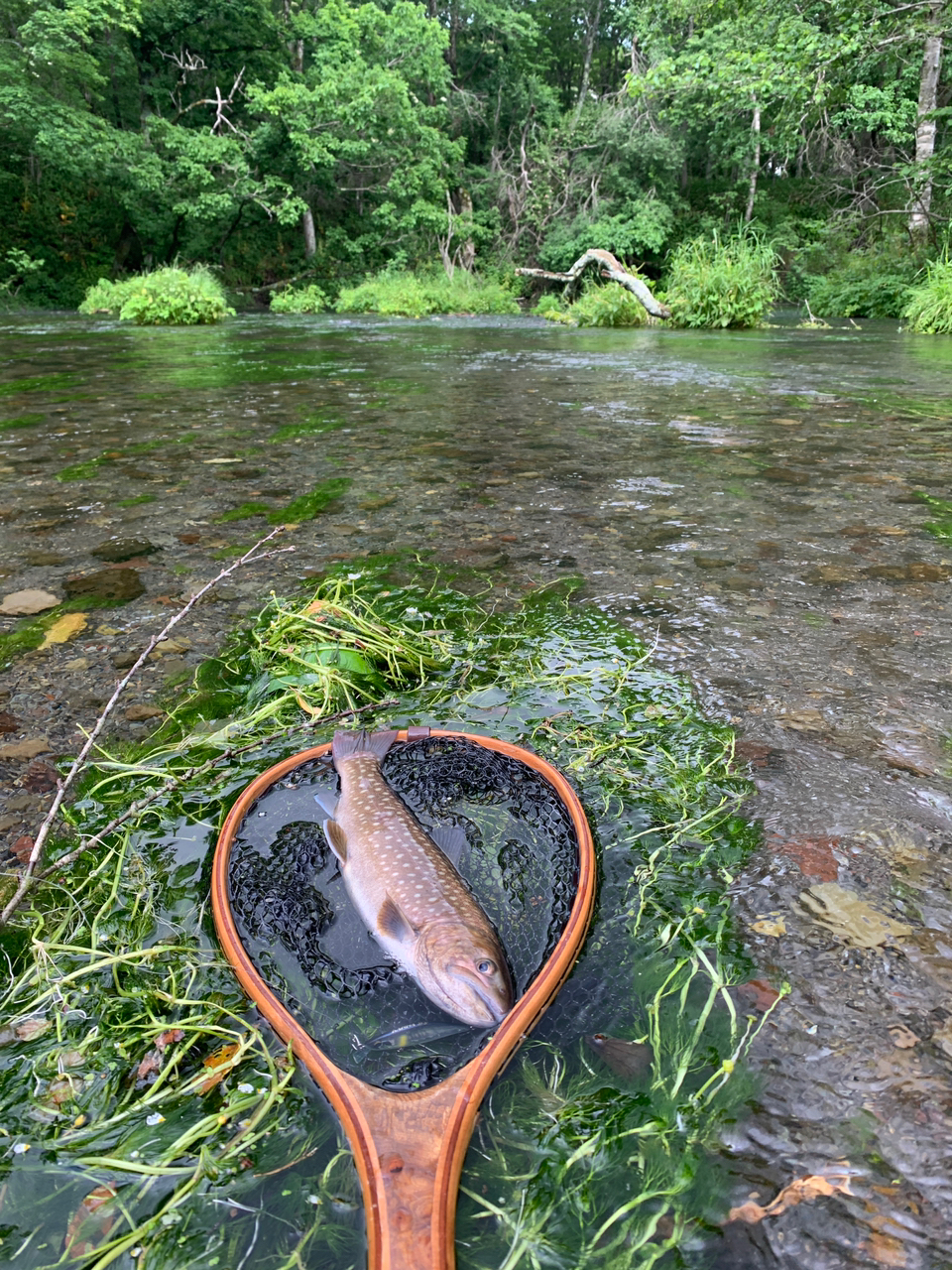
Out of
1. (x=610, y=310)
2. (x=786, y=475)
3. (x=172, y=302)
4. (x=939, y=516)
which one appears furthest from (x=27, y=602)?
(x=172, y=302)

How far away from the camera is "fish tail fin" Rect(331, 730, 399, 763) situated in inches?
88.0

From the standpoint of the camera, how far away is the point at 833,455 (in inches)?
247

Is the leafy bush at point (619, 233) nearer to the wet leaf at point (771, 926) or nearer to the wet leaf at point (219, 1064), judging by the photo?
the wet leaf at point (771, 926)

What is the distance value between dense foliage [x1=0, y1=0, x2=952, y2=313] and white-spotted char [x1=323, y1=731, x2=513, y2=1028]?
25.1 m

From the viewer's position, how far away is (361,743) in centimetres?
226

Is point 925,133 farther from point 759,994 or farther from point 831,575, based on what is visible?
point 759,994

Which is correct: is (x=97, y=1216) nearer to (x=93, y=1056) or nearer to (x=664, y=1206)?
(x=93, y=1056)

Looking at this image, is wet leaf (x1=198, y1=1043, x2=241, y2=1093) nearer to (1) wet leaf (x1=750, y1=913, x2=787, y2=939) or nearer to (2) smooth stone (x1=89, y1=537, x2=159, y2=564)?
(1) wet leaf (x1=750, y1=913, x2=787, y2=939)

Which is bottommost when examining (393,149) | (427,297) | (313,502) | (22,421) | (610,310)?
(313,502)

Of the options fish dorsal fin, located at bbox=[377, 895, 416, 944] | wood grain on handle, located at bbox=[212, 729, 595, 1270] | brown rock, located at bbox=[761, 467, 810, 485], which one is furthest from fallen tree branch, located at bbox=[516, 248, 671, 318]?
wood grain on handle, located at bbox=[212, 729, 595, 1270]

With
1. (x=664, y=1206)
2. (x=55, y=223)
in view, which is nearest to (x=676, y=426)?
(x=664, y=1206)

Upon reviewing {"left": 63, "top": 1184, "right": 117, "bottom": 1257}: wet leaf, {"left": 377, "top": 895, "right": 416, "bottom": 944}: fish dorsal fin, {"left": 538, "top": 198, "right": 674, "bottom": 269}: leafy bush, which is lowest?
{"left": 63, "top": 1184, "right": 117, "bottom": 1257}: wet leaf

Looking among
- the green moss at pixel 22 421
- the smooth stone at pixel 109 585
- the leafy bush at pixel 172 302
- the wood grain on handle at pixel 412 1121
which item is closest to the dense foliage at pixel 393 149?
the leafy bush at pixel 172 302

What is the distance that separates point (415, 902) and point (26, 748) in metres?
1.62
